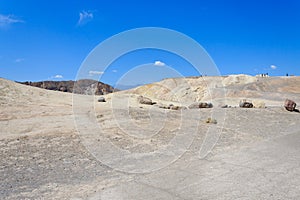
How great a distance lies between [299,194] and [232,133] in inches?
262

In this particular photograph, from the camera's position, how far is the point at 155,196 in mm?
5230

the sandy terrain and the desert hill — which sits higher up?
the desert hill

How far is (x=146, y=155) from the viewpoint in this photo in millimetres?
8438

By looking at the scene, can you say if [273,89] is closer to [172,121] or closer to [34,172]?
[172,121]

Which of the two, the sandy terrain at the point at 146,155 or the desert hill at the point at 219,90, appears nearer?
the sandy terrain at the point at 146,155

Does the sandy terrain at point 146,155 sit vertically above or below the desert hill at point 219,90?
below

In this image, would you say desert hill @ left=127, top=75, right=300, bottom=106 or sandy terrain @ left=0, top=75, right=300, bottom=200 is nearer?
sandy terrain @ left=0, top=75, right=300, bottom=200

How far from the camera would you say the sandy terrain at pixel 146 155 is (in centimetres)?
562

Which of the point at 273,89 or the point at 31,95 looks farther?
the point at 273,89

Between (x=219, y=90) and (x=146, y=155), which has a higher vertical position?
(x=219, y=90)

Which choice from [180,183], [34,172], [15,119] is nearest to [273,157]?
[180,183]

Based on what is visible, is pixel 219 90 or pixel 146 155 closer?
pixel 146 155

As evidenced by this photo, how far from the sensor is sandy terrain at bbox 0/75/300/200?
5.62 metres

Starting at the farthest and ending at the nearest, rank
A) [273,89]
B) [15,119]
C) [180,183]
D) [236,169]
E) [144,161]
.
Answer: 1. [273,89]
2. [15,119]
3. [144,161]
4. [236,169]
5. [180,183]
